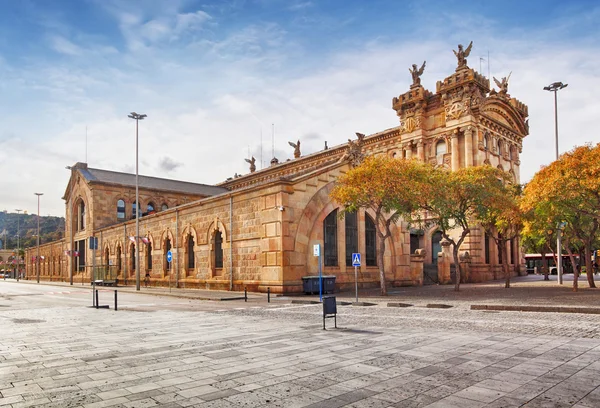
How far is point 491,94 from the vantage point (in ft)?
158

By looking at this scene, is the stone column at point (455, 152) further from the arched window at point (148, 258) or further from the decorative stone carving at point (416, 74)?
the arched window at point (148, 258)

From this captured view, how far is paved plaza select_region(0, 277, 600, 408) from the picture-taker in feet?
21.2

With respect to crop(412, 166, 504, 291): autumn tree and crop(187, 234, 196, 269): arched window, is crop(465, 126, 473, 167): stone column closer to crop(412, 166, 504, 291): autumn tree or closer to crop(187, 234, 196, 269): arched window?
crop(412, 166, 504, 291): autumn tree

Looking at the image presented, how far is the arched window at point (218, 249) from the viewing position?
3238cm

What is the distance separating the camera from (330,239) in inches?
1185

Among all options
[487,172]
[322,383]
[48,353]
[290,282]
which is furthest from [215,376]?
[487,172]

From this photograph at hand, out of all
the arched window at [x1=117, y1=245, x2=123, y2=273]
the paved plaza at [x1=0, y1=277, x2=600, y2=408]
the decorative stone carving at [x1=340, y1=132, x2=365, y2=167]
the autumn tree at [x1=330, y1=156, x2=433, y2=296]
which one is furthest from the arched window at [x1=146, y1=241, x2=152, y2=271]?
the paved plaza at [x1=0, y1=277, x2=600, y2=408]

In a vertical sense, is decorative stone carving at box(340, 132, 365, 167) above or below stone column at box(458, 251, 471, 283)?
above

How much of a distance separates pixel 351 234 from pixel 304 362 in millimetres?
23251

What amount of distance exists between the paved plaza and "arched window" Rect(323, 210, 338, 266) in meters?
14.3

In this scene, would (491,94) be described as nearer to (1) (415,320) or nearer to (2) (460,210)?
(2) (460,210)

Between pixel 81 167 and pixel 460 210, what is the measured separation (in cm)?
4523

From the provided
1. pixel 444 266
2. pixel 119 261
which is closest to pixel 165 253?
pixel 119 261

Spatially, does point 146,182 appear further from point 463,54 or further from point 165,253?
point 463,54
